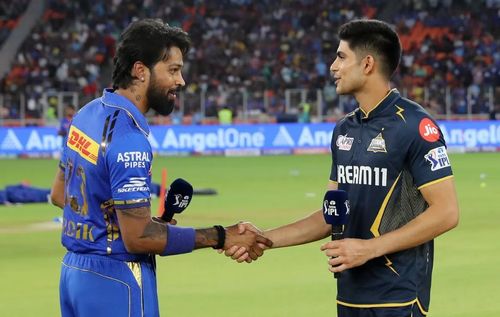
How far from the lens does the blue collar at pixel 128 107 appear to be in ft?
18.2

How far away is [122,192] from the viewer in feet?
17.6

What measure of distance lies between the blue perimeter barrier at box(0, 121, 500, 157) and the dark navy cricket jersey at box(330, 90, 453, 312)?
33434 millimetres

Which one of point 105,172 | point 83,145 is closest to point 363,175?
point 105,172

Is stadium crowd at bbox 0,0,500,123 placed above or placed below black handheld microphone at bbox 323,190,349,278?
above

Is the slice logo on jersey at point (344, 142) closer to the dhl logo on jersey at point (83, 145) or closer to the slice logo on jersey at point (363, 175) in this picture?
the slice logo on jersey at point (363, 175)

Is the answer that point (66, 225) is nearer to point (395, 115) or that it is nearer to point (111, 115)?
point (111, 115)

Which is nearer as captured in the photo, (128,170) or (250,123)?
(128,170)

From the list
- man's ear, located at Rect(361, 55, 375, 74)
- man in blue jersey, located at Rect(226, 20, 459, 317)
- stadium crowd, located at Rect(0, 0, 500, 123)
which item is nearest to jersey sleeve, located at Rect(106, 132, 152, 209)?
man in blue jersey, located at Rect(226, 20, 459, 317)

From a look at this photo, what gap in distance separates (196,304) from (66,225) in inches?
237

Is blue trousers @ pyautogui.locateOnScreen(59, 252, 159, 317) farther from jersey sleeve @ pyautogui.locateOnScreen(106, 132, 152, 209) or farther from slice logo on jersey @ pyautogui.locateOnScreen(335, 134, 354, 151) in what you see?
slice logo on jersey @ pyautogui.locateOnScreen(335, 134, 354, 151)

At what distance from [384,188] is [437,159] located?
310 millimetres

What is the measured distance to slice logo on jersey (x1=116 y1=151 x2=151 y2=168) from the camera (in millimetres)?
5367

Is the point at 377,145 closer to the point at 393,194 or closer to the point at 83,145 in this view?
the point at 393,194

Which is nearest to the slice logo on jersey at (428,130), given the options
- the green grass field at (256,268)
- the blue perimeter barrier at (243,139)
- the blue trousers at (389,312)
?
the blue trousers at (389,312)
